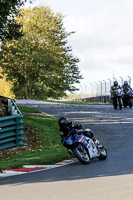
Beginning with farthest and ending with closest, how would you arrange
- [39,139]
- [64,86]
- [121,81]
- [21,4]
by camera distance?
[64,86]
[121,81]
[21,4]
[39,139]

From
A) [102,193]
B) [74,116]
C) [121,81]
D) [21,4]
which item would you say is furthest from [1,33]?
[121,81]

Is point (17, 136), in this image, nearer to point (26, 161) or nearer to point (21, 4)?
point (26, 161)

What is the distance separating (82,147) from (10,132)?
19.9 feet

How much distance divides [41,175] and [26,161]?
7.81ft

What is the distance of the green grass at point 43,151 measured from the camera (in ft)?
37.4

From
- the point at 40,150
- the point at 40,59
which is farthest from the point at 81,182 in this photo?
the point at 40,59

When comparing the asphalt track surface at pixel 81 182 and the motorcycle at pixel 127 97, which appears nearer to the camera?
the asphalt track surface at pixel 81 182

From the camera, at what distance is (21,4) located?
64.6 ft

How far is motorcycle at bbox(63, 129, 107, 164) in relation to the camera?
1056 cm

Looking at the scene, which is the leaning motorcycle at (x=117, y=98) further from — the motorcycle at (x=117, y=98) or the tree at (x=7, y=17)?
the tree at (x=7, y=17)

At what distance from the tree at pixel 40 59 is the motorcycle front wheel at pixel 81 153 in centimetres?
4489

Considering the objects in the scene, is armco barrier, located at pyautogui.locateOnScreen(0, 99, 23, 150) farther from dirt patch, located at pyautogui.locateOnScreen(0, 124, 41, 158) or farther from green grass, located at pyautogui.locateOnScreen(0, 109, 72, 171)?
green grass, located at pyautogui.locateOnScreen(0, 109, 72, 171)

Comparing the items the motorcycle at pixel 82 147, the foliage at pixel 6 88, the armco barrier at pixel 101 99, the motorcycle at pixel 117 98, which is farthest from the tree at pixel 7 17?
the foliage at pixel 6 88

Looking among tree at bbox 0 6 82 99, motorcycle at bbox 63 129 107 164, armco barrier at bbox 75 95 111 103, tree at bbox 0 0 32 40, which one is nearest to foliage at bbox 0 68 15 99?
tree at bbox 0 6 82 99
